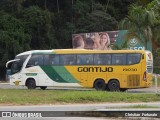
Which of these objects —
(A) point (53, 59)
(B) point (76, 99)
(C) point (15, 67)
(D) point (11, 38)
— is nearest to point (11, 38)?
(D) point (11, 38)

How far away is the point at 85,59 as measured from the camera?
33719mm

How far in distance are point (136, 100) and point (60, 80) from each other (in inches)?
A: 438

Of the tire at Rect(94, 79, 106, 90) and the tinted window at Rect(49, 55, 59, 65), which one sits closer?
the tire at Rect(94, 79, 106, 90)

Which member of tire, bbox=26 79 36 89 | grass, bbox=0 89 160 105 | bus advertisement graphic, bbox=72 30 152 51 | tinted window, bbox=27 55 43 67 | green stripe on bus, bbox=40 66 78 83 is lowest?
grass, bbox=0 89 160 105

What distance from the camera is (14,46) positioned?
5972 cm

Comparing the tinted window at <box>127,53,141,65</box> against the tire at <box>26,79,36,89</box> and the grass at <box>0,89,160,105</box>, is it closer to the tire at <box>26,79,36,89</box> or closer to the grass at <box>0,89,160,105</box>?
the grass at <box>0,89,160,105</box>

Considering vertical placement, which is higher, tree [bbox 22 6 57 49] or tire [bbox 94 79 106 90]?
tree [bbox 22 6 57 49]

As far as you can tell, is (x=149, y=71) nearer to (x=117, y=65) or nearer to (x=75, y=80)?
(x=117, y=65)

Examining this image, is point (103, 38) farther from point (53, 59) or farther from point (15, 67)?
point (53, 59)

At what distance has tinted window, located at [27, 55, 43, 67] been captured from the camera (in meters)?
34.8

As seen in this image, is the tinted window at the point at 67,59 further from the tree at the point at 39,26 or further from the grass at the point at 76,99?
the tree at the point at 39,26

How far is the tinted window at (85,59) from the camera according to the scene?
33.6m

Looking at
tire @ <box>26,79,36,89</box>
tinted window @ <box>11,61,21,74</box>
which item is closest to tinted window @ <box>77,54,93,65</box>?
tire @ <box>26,79,36,89</box>

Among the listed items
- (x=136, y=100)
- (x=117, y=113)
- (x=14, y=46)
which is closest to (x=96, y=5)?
(x=14, y=46)
